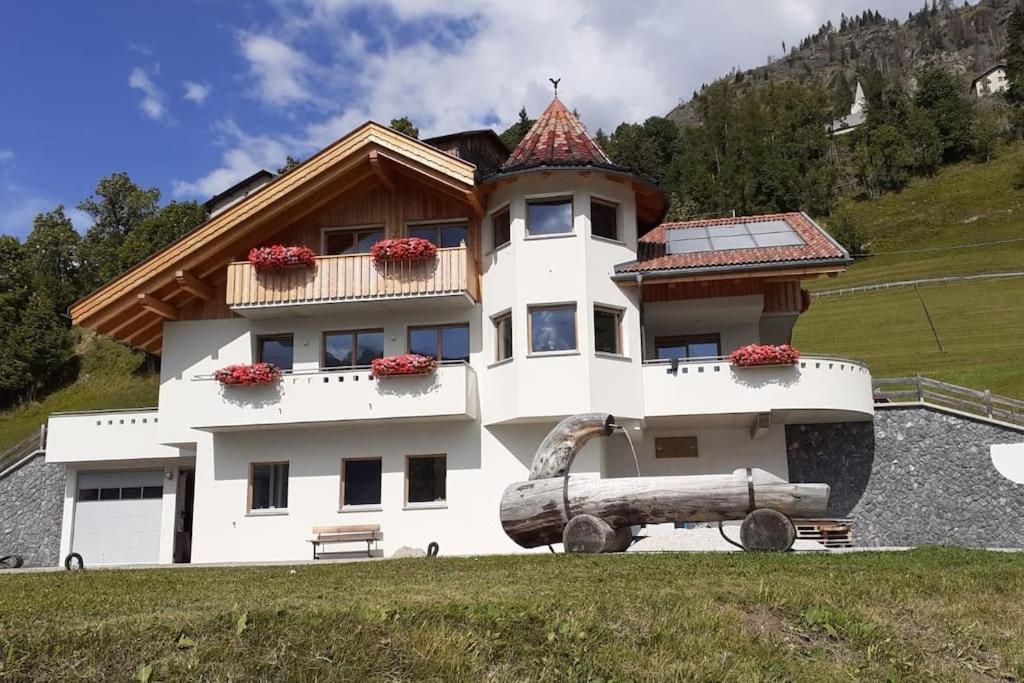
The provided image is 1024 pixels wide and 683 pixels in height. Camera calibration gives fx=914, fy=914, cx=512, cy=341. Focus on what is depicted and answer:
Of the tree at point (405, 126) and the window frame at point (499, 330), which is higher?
the tree at point (405, 126)

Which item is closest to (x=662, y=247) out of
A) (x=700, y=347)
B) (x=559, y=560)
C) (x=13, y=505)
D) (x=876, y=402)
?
(x=700, y=347)

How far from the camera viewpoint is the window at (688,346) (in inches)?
931

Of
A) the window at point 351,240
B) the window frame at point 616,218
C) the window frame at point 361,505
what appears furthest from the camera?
the window at point 351,240

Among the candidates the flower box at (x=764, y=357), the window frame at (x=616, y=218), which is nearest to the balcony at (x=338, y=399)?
the window frame at (x=616, y=218)

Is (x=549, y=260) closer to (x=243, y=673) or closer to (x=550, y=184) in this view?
(x=550, y=184)

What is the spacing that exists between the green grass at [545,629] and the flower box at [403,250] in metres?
11.8

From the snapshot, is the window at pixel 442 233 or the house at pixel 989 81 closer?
the window at pixel 442 233

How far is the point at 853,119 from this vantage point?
517 feet

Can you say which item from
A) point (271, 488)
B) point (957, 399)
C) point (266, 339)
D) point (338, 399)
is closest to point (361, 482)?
point (338, 399)

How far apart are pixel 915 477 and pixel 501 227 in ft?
38.2

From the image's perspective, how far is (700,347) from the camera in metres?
23.8

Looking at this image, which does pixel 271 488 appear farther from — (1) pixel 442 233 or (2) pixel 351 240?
(1) pixel 442 233

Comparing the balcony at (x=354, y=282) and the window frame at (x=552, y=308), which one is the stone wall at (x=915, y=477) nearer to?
the window frame at (x=552, y=308)

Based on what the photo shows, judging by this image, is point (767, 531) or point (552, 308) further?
point (552, 308)
